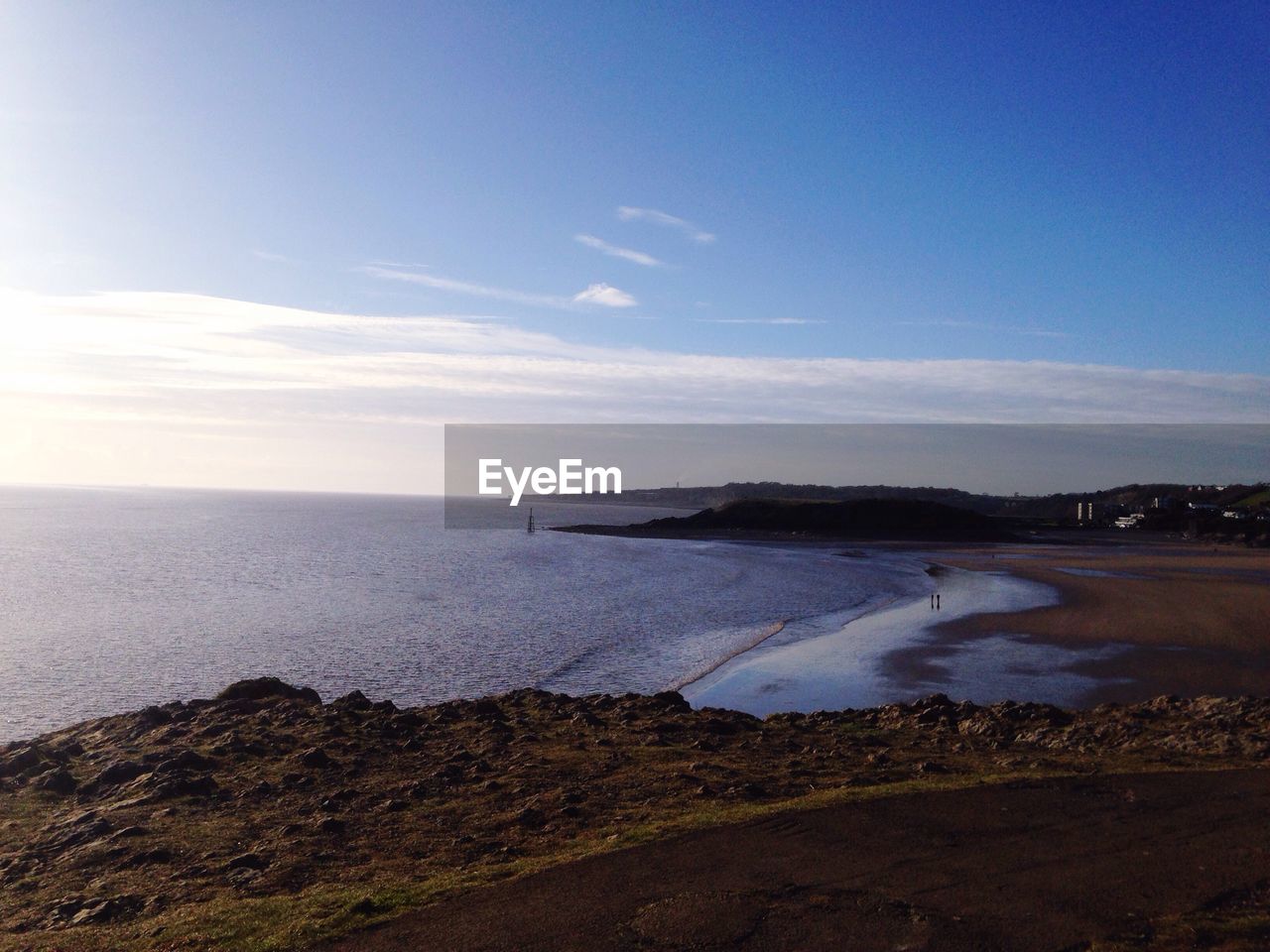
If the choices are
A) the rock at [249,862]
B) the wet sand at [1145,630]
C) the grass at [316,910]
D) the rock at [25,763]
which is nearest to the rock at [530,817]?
the grass at [316,910]

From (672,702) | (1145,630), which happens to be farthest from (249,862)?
(1145,630)

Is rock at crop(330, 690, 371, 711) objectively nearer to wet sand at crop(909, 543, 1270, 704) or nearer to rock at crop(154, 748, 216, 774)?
rock at crop(154, 748, 216, 774)

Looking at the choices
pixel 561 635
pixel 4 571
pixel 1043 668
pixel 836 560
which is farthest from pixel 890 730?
pixel 4 571

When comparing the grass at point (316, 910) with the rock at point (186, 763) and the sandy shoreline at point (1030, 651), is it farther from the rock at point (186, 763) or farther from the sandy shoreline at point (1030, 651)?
the sandy shoreline at point (1030, 651)

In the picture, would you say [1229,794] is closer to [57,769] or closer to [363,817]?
[363,817]

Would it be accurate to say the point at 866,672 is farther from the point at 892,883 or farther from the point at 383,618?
the point at 383,618

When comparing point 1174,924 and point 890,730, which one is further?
point 890,730
